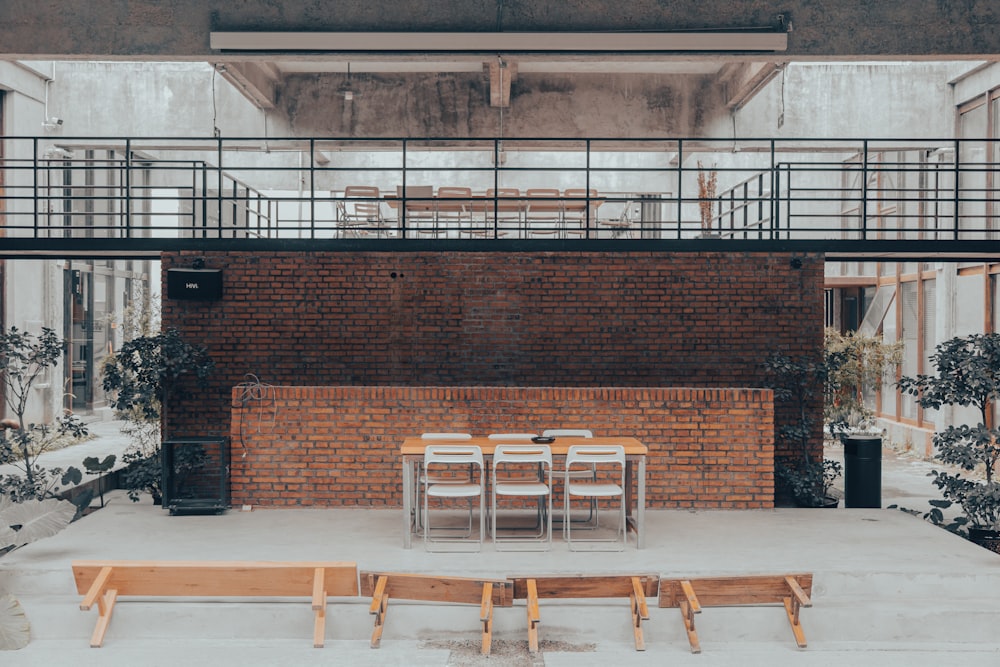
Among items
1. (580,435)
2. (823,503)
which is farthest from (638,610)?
(823,503)

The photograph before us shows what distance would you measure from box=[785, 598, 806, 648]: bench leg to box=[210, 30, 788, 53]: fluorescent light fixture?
5884mm

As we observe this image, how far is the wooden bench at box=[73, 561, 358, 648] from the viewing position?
6520 millimetres

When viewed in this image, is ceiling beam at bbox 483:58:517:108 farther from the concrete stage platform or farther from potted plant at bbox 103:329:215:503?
the concrete stage platform

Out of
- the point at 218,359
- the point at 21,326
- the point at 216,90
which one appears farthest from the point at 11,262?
the point at 218,359

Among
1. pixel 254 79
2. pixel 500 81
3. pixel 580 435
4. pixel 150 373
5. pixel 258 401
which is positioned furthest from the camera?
pixel 254 79

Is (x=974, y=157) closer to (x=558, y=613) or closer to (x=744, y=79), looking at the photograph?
(x=744, y=79)

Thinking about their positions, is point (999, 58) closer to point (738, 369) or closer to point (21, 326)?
point (738, 369)

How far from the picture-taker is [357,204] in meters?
15.1

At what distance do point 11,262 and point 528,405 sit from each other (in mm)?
10583

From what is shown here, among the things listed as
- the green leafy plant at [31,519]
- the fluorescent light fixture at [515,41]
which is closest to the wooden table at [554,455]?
the green leafy plant at [31,519]

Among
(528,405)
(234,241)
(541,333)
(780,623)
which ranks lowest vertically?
(780,623)

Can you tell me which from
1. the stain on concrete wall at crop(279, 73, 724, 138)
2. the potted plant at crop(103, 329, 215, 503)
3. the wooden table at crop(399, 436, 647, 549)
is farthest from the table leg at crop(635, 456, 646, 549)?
the stain on concrete wall at crop(279, 73, 724, 138)

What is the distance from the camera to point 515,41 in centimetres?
966

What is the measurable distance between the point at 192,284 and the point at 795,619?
6.84 m
